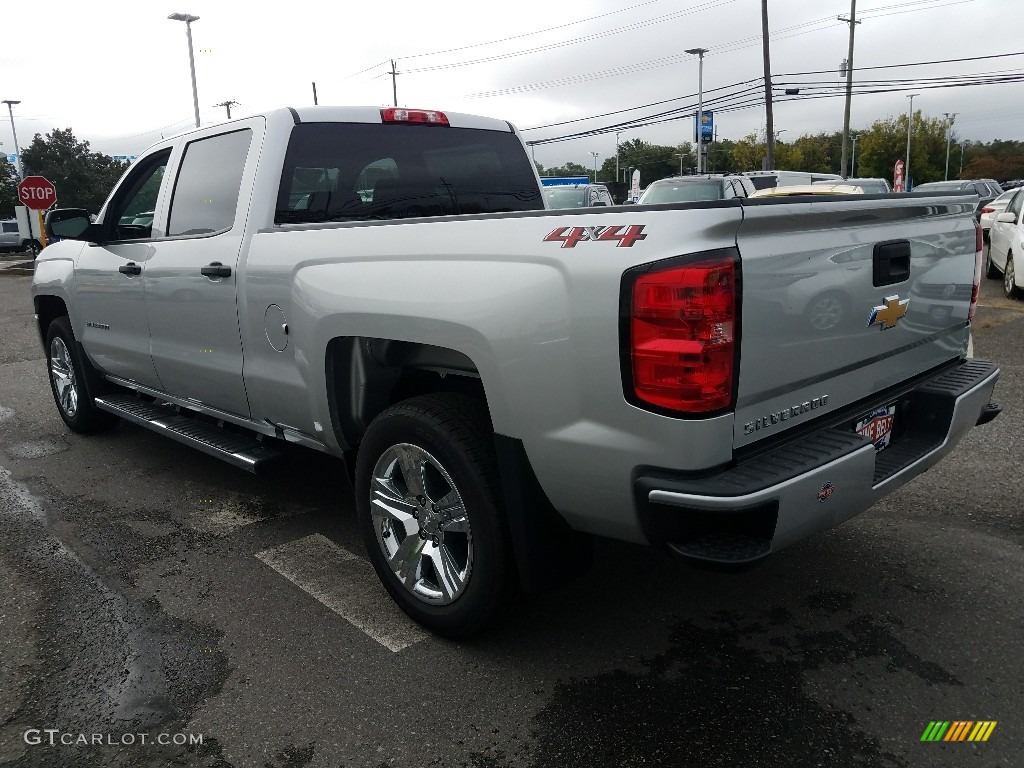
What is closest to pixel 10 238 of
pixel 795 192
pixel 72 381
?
pixel 72 381

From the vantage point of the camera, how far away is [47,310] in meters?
6.18

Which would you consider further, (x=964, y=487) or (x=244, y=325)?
(x=964, y=487)

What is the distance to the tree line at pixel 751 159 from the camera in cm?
5234

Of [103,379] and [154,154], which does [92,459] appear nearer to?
[103,379]

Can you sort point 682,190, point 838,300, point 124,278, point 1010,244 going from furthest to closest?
point 682,190, point 1010,244, point 124,278, point 838,300

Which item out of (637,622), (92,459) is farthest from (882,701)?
(92,459)

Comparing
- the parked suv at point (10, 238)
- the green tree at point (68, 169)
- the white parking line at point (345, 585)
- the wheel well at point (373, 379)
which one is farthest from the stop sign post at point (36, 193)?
the green tree at point (68, 169)

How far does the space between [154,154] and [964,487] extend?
4877 millimetres

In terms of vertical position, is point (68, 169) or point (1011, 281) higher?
point (68, 169)

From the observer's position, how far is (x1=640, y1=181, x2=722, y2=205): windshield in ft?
46.7

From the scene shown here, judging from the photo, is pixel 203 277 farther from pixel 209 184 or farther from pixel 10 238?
pixel 10 238

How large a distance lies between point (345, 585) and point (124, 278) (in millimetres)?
2391

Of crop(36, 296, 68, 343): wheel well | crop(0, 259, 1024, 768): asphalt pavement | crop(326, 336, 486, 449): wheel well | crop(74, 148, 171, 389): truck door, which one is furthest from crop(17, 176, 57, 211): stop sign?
crop(326, 336, 486, 449): wheel well

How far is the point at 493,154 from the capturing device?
456cm
